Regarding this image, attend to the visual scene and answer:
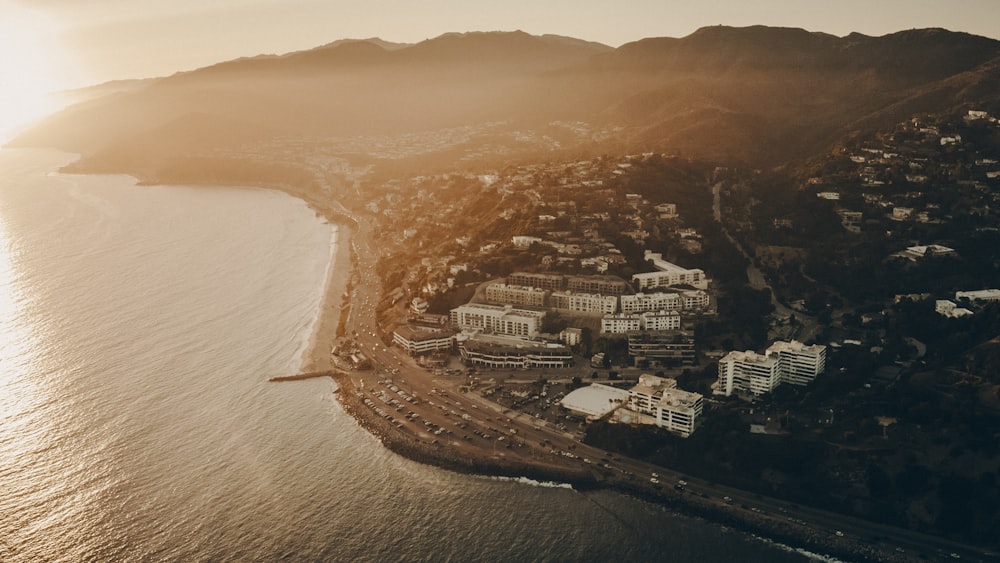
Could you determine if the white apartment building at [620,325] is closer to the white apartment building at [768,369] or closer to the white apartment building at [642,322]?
the white apartment building at [642,322]

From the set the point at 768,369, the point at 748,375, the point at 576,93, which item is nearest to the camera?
the point at 768,369

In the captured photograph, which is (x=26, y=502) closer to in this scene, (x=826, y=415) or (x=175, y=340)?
(x=175, y=340)

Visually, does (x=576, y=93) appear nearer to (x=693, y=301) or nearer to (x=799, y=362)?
(x=693, y=301)

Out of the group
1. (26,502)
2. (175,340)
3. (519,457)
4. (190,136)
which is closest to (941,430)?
(519,457)

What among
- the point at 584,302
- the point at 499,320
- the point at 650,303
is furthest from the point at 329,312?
the point at 650,303

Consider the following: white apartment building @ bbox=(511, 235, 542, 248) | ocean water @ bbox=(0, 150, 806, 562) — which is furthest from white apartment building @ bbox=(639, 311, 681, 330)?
ocean water @ bbox=(0, 150, 806, 562)

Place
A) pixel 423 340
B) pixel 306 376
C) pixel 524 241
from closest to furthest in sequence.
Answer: pixel 306 376
pixel 423 340
pixel 524 241
